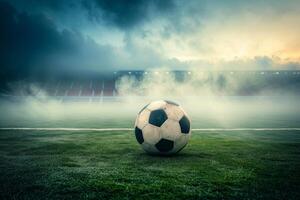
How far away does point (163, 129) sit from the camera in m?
4.34

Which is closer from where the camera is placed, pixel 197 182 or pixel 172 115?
pixel 197 182

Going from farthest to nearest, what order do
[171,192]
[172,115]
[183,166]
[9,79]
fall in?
1. [9,79]
2. [172,115]
3. [183,166]
4. [171,192]

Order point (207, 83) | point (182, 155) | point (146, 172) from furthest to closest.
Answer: point (207, 83)
point (182, 155)
point (146, 172)

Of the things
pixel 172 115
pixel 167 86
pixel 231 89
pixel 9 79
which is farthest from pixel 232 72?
pixel 172 115

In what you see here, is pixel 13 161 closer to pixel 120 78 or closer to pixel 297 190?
pixel 297 190

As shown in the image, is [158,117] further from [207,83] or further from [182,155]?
[207,83]

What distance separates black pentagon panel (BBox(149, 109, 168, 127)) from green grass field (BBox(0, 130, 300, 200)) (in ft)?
1.88

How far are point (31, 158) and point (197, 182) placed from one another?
9.00 ft

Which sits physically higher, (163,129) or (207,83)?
(207,83)

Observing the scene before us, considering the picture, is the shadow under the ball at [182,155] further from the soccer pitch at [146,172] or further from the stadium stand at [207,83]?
the stadium stand at [207,83]

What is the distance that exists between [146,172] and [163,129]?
1.06 meters

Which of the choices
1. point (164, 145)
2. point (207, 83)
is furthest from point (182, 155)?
point (207, 83)

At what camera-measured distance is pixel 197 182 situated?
119 inches

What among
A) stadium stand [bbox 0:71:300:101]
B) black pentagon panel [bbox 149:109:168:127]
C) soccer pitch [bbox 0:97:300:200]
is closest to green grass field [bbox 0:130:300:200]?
soccer pitch [bbox 0:97:300:200]
